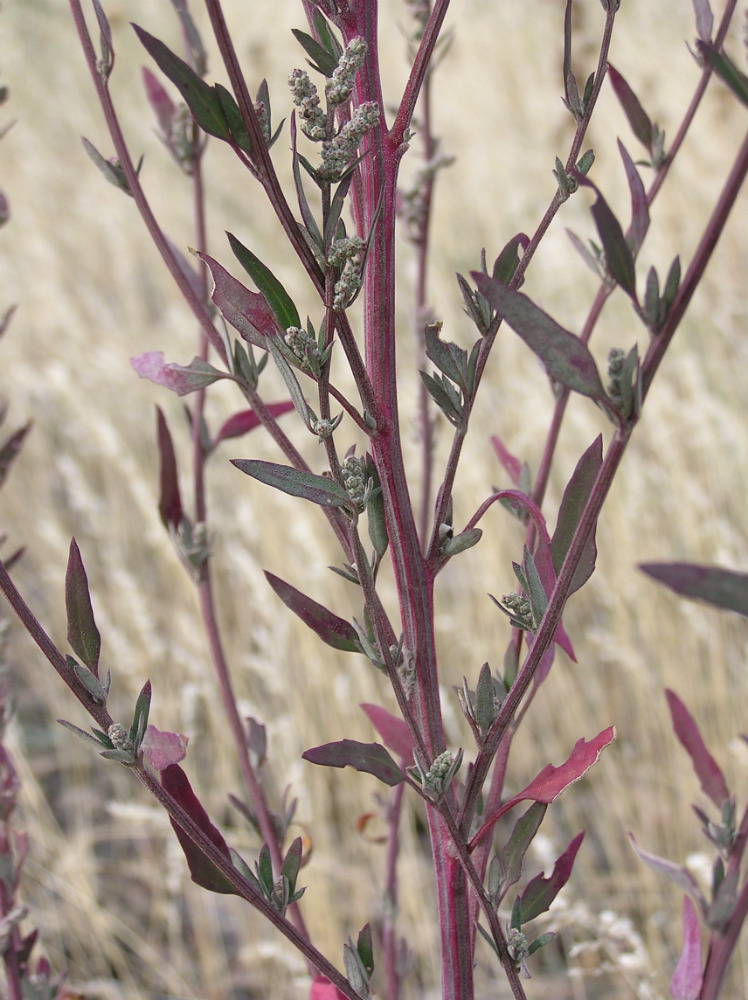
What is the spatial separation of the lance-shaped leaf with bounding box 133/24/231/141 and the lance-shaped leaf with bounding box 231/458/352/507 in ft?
0.43

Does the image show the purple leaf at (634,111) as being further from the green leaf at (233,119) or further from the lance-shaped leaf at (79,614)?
the lance-shaped leaf at (79,614)

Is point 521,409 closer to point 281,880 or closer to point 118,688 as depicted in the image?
point 118,688

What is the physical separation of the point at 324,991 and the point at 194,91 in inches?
17.3

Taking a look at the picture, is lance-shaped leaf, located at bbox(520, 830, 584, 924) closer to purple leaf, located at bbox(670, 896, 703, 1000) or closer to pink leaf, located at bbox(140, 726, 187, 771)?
purple leaf, located at bbox(670, 896, 703, 1000)

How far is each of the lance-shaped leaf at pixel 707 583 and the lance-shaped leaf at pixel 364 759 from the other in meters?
0.20

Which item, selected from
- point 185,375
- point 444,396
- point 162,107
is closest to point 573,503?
point 444,396

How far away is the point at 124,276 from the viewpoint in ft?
9.03

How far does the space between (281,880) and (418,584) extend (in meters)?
0.16

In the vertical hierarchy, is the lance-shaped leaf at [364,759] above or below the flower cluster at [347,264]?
below

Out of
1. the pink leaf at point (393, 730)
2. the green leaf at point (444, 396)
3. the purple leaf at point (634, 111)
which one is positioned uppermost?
the purple leaf at point (634, 111)

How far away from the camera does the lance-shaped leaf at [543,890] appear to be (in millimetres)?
454

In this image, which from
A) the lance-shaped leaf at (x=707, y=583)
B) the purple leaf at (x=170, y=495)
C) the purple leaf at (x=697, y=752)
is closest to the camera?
the lance-shaped leaf at (x=707, y=583)

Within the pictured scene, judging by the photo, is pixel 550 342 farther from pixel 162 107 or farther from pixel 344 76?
pixel 162 107

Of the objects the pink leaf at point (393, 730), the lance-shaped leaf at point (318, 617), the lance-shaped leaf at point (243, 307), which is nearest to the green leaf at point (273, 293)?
the lance-shaped leaf at point (243, 307)
